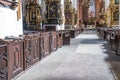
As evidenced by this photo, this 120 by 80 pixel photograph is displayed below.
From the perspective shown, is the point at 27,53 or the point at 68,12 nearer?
the point at 27,53

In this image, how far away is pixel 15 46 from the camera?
635cm

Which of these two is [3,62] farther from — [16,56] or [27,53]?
[27,53]

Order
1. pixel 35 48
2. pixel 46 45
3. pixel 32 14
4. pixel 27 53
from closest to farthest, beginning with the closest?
pixel 27 53 < pixel 35 48 < pixel 46 45 < pixel 32 14

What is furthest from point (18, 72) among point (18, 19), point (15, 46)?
point (18, 19)

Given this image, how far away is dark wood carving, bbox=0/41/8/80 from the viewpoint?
17.4 feet

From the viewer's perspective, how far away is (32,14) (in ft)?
78.6

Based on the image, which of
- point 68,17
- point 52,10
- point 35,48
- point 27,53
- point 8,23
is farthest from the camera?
point 68,17

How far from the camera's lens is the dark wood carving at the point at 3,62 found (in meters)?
5.29

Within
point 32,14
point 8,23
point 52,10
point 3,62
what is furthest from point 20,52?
point 32,14

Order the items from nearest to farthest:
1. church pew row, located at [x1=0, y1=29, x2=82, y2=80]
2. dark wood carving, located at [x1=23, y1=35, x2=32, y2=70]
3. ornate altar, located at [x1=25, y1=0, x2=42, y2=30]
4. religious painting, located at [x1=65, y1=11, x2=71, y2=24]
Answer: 1. church pew row, located at [x1=0, y1=29, x2=82, y2=80]
2. dark wood carving, located at [x1=23, y1=35, x2=32, y2=70]
3. ornate altar, located at [x1=25, y1=0, x2=42, y2=30]
4. religious painting, located at [x1=65, y1=11, x2=71, y2=24]

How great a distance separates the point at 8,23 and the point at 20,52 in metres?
3.23

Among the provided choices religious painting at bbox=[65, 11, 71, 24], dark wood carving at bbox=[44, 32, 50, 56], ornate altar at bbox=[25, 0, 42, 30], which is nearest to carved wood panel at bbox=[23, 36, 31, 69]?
dark wood carving at bbox=[44, 32, 50, 56]

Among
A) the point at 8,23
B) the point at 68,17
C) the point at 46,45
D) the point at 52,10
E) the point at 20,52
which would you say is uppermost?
the point at 52,10

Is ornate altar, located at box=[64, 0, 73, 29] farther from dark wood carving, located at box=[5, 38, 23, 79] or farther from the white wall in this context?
dark wood carving, located at box=[5, 38, 23, 79]
